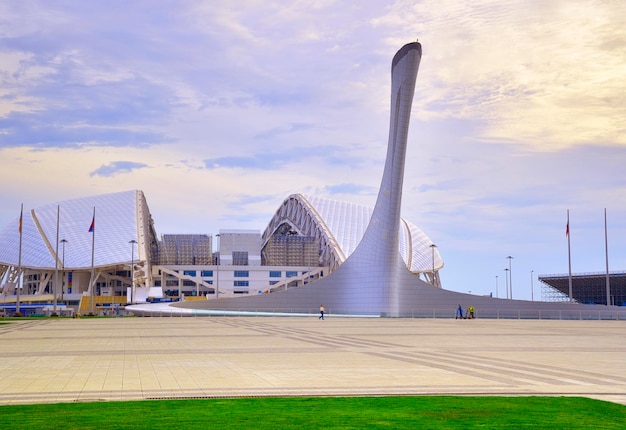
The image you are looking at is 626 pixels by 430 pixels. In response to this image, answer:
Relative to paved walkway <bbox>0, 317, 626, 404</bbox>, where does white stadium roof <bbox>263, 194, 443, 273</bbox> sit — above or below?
above

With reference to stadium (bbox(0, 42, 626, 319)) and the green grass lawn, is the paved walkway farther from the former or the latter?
stadium (bbox(0, 42, 626, 319))

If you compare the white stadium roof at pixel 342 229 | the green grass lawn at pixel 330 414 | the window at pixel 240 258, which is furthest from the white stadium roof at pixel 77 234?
the green grass lawn at pixel 330 414

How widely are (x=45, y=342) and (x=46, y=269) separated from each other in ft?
220

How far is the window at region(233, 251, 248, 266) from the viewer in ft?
328

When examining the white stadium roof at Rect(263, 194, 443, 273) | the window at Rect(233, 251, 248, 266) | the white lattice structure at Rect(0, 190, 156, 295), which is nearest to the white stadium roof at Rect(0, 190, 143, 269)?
the white lattice structure at Rect(0, 190, 156, 295)

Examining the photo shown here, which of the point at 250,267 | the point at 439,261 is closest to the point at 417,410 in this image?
the point at 250,267

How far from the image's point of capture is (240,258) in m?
100

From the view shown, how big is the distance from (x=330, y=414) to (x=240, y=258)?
92449mm

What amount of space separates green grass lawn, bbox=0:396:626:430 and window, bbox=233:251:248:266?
90.5 metres

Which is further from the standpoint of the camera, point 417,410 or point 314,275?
point 314,275

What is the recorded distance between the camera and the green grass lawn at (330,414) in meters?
7.96

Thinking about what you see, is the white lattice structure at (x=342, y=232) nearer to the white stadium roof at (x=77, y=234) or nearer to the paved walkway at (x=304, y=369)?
the white stadium roof at (x=77, y=234)

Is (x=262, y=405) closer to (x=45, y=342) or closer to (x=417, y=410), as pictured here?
(x=417, y=410)

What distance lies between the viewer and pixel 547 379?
12.2 metres
